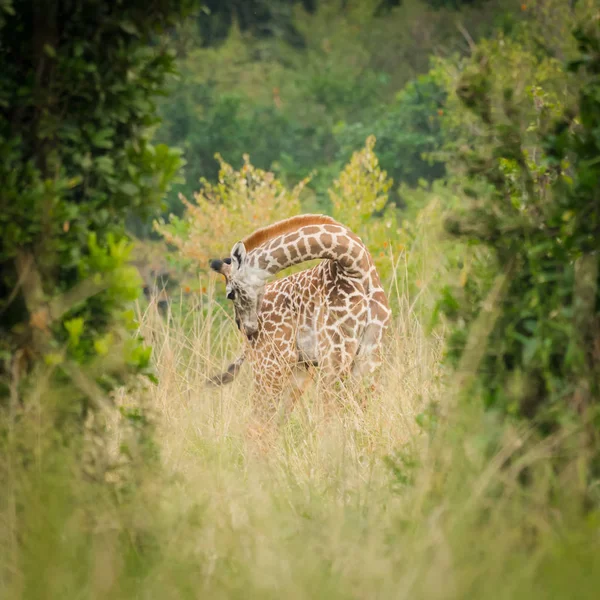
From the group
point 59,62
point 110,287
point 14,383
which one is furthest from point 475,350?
point 59,62

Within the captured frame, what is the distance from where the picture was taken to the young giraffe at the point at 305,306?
6.72 m

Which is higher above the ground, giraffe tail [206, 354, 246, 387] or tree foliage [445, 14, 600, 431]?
giraffe tail [206, 354, 246, 387]

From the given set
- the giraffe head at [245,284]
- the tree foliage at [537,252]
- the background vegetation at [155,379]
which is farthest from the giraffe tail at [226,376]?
the tree foliage at [537,252]

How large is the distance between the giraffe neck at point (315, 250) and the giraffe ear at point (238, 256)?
0.22 ft

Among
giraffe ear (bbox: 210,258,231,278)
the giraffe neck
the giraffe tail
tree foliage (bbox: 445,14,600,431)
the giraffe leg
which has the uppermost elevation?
giraffe ear (bbox: 210,258,231,278)

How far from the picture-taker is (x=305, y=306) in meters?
6.96

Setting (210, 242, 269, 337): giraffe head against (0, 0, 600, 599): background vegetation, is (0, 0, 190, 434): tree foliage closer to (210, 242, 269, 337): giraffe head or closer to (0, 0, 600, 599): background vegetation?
(0, 0, 600, 599): background vegetation

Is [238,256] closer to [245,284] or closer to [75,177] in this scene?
[245,284]

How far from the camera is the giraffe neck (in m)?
6.73

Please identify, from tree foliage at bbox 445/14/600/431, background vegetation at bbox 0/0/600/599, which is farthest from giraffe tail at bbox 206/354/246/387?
tree foliage at bbox 445/14/600/431

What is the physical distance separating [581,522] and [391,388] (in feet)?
9.37

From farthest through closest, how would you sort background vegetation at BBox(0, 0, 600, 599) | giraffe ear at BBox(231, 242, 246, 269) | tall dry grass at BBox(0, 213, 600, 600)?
giraffe ear at BBox(231, 242, 246, 269)
background vegetation at BBox(0, 0, 600, 599)
tall dry grass at BBox(0, 213, 600, 600)

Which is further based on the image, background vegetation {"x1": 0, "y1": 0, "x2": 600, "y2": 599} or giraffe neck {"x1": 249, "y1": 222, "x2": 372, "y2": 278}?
giraffe neck {"x1": 249, "y1": 222, "x2": 372, "y2": 278}

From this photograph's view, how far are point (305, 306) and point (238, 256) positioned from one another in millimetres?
570
